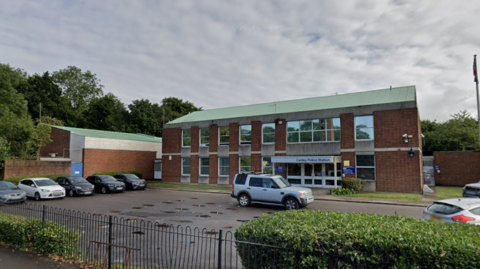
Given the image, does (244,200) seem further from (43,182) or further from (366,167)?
(43,182)

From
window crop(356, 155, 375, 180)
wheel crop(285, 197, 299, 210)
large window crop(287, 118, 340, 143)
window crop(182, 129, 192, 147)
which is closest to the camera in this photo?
wheel crop(285, 197, 299, 210)

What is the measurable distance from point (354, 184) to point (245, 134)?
36.6 feet

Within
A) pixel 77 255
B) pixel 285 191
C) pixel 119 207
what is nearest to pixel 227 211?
pixel 285 191

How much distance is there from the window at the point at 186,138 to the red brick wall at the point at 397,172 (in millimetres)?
18439

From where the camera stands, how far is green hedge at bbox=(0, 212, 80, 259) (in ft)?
23.2

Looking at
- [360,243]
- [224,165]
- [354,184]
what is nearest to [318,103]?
[354,184]

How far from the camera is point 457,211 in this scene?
339 inches

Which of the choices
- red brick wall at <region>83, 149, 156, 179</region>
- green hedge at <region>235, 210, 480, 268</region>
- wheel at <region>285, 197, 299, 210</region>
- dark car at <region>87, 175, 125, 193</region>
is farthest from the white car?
green hedge at <region>235, 210, 480, 268</region>

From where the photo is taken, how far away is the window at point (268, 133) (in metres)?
27.5

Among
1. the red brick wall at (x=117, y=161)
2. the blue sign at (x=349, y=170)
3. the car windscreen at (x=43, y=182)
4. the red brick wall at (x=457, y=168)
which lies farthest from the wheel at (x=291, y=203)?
the red brick wall at (x=117, y=161)

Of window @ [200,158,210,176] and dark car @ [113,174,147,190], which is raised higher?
window @ [200,158,210,176]

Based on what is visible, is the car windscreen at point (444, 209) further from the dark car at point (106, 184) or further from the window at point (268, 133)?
the dark car at point (106, 184)

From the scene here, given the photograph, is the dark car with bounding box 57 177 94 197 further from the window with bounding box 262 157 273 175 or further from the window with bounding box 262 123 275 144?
the window with bounding box 262 123 275 144

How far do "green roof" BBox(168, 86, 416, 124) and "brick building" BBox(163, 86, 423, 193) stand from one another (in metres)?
0.08
